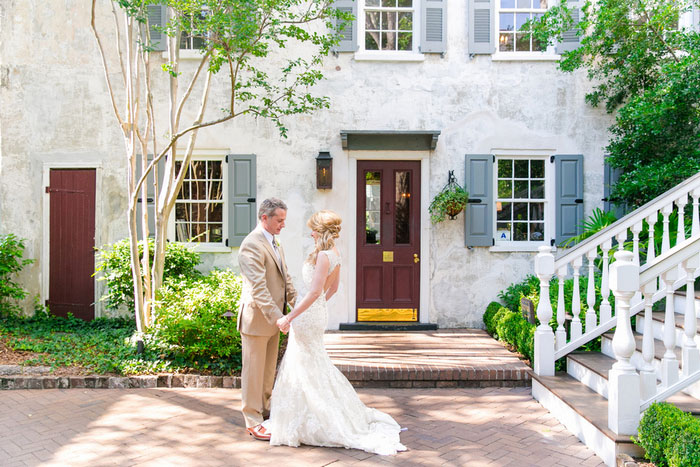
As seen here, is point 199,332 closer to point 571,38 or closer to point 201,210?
point 201,210

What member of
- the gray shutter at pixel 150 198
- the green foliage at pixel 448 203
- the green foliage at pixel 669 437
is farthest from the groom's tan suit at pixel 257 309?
the gray shutter at pixel 150 198

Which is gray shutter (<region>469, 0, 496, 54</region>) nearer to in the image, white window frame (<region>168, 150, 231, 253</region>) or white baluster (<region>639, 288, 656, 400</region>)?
white window frame (<region>168, 150, 231, 253</region>)

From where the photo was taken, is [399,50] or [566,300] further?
[399,50]

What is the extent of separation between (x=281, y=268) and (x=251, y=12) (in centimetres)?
319

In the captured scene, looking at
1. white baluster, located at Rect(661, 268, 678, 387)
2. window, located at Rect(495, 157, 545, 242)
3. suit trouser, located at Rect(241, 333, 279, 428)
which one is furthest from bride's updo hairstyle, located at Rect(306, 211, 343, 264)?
window, located at Rect(495, 157, 545, 242)

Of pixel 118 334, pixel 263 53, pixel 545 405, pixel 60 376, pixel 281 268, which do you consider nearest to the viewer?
pixel 281 268

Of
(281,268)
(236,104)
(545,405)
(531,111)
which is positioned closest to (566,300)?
(545,405)

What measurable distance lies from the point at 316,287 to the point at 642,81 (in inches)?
255

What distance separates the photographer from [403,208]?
8.62m

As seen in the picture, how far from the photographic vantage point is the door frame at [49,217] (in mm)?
8531

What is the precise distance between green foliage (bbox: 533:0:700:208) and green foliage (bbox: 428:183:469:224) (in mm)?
2201

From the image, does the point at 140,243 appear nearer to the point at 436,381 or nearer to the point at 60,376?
the point at 60,376

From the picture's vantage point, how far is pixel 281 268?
182 inches

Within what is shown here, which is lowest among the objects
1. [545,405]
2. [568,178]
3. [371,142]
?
[545,405]
